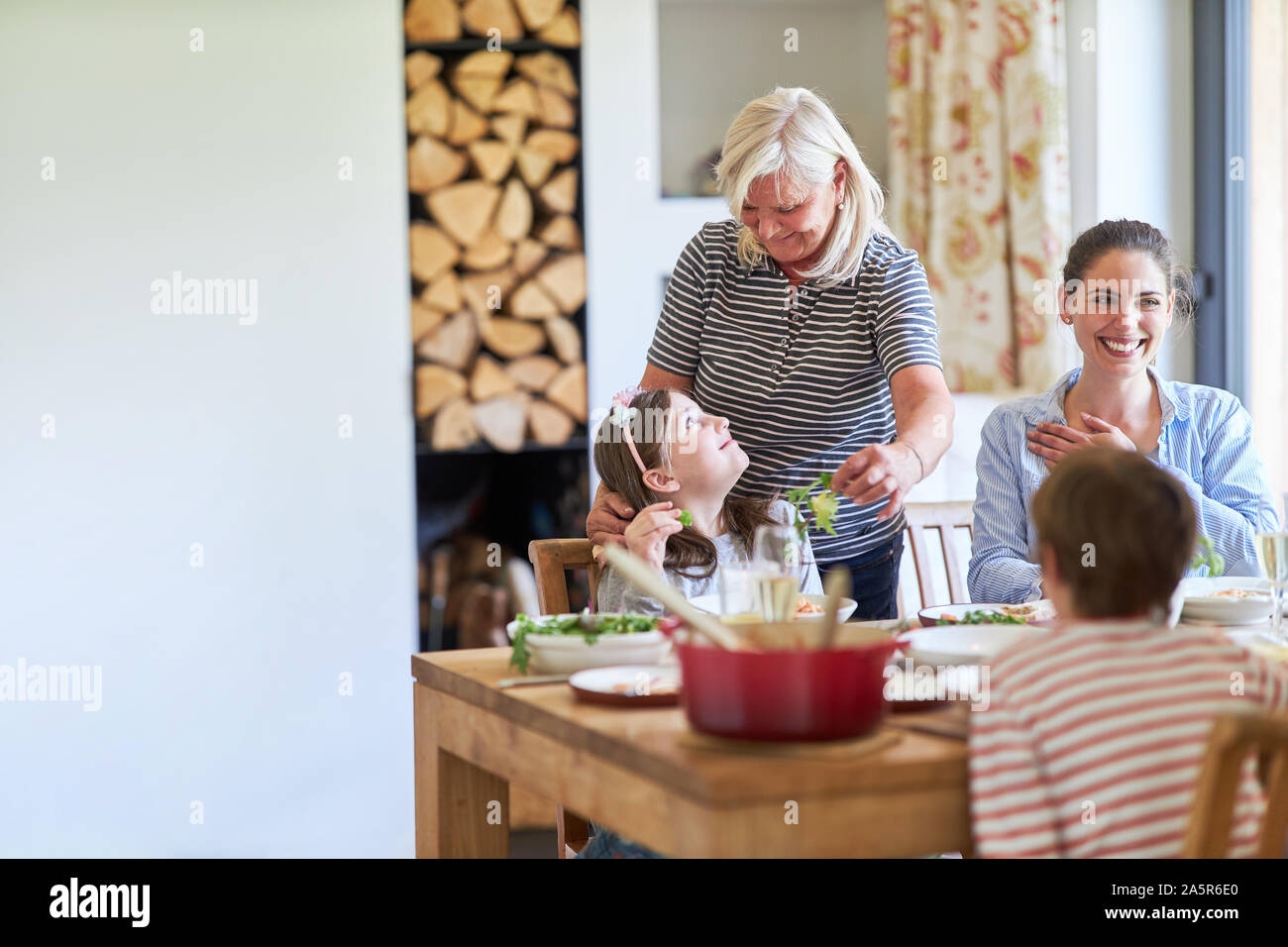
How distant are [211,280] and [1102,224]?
1.94 meters

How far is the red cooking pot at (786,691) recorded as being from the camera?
1.04 meters

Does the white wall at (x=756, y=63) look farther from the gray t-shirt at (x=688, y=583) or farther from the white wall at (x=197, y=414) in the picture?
the gray t-shirt at (x=688, y=583)

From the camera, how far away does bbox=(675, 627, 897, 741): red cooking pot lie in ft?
3.42

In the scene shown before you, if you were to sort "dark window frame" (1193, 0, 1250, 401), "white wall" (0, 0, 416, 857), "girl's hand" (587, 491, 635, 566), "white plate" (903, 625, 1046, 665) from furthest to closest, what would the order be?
"dark window frame" (1193, 0, 1250, 401)
"white wall" (0, 0, 416, 857)
"girl's hand" (587, 491, 635, 566)
"white plate" (903, 625, 1046, 665)

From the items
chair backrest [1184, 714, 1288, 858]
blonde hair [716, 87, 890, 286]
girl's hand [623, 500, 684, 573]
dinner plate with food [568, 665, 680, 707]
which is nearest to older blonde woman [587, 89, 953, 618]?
blonde hair [716, 87, 890, 286]

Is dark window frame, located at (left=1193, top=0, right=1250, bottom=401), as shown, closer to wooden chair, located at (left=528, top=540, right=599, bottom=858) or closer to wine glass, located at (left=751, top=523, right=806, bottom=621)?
wooden chair, located at (left=528, top=540, right=599, bottom=858)

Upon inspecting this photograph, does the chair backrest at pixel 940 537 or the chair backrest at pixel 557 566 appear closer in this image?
the chair backrest at pixel 557 566

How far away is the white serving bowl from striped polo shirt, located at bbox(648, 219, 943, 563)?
771 mm

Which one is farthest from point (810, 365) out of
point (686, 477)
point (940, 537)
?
point (940, 537)

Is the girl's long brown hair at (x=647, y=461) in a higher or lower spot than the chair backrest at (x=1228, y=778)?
higher

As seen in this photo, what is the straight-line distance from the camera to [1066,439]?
2117 millimetres

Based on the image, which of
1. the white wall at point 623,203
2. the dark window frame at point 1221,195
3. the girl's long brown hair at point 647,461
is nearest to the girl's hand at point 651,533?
the girl's long brown hair at point 647,461

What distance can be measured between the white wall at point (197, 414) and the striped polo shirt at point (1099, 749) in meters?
2.33

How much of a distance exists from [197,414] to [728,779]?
245 cm
